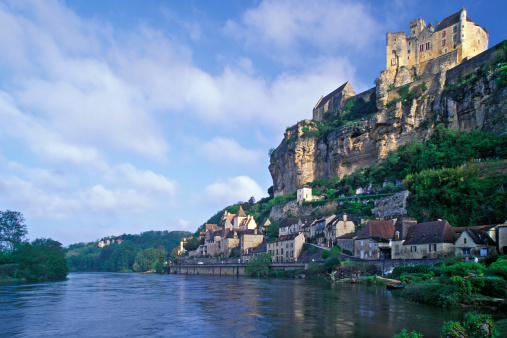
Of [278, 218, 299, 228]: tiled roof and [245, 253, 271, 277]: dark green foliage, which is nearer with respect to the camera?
[245, 253, 271, 277]: dark green foliage

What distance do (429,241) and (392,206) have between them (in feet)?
50.0

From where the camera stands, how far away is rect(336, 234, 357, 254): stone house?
48.5 m

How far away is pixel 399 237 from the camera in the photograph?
4166 cm

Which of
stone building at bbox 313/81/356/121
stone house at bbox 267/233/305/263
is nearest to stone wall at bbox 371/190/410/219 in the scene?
stone house at bbox 267/233/305/263

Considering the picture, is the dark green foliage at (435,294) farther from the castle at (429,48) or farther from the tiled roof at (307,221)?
the castle at (429,48)

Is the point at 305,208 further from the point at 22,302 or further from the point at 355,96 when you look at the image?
the point at 22,302

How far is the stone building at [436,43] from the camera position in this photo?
6700 centimetres

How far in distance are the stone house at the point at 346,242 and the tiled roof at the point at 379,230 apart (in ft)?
7.64

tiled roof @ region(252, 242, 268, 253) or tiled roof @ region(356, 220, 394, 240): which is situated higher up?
tiled roof @ region(356, 220, 394, 240)

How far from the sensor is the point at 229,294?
35000 mm

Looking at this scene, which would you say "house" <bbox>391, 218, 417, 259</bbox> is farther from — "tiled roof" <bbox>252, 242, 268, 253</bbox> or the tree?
the tree

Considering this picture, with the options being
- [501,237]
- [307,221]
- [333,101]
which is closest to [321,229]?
[307,221]

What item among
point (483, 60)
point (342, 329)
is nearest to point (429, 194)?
point (483, 60)

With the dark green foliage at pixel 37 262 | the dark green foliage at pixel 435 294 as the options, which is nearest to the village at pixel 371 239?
the dark green foliage at pixel 435 294
